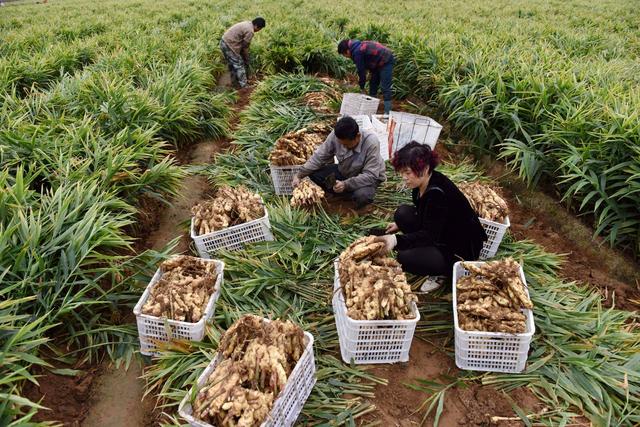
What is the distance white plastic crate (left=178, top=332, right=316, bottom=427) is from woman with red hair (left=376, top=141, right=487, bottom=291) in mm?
958

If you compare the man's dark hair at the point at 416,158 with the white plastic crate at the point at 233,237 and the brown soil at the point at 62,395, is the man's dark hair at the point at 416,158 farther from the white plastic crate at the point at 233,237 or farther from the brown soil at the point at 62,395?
the brown soil at the point at 62,395

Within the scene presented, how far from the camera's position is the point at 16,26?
11586 mm

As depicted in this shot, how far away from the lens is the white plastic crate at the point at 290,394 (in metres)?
1.94

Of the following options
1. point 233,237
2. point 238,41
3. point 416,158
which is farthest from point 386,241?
point 238,41

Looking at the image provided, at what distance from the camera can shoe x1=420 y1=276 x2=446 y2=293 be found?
312 centimetres

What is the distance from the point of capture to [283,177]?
171 inches

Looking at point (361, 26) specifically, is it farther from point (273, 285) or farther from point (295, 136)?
point (273, 285)

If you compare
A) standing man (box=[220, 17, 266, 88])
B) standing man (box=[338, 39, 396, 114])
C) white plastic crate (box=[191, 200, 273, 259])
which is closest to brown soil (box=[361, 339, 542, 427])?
white plastic crate (box=[191, 200, 273, 259])

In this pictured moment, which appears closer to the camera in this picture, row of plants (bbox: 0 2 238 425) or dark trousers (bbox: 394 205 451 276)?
row of plants (bbox: 0 2 238 425)

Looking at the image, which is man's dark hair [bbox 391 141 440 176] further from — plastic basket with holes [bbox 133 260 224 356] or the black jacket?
plastic basket with holes [bbox 133 260 224 356]

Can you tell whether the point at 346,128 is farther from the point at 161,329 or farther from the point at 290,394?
the point at 290,394

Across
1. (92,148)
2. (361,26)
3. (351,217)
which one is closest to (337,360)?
(351,217)

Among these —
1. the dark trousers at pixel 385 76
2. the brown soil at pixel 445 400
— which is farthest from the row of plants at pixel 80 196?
the dark trousers at pixel 385 76

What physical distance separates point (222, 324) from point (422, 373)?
4.45ft
